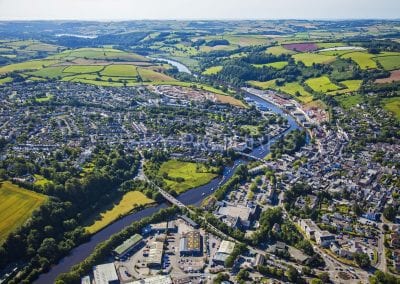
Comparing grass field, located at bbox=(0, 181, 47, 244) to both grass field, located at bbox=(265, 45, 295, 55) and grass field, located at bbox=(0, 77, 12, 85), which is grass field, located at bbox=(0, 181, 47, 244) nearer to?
grass field, located at bbox=(0, 77, 12, 85)

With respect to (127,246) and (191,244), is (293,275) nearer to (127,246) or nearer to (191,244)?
(191,244)

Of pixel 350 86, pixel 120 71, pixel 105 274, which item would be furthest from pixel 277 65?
pixel 105 274

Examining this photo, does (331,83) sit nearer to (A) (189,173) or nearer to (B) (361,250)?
(A) (189,173)

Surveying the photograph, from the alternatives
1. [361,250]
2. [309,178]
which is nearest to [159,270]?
[361,250]

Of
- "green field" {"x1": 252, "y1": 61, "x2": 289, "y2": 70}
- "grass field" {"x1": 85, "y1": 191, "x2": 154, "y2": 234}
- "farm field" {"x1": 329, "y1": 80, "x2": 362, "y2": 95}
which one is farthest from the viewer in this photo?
"green field" {"x1": 252, "y1": 61, "x2": 289, "y2": 70}

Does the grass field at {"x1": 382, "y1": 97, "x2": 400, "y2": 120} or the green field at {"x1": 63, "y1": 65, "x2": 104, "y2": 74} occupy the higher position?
the grass field at {"x1": 382, "y1": 97, "x2": 400, "y2": 120}

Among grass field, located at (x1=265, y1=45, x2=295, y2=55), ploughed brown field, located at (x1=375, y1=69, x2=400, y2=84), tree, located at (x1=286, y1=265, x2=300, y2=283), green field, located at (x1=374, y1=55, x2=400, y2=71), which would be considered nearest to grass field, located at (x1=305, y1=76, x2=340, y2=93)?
ploughed brown field, located at (x1=375, y1=69, x2=400, y2=84)
